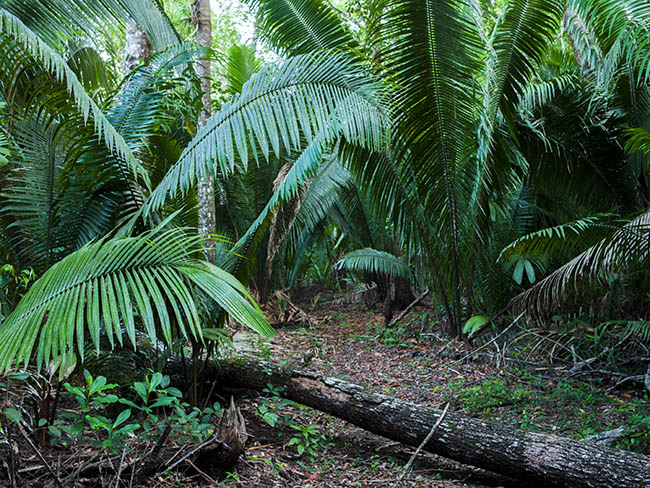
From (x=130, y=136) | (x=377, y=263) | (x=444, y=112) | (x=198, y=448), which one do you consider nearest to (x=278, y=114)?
(x=130, y=136)

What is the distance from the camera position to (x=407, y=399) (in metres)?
3.57

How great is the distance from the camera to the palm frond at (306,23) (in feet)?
14.8

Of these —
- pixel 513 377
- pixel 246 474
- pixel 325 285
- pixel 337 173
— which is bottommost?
pixel 325 285

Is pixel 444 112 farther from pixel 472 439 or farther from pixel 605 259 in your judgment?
pixel 472 439

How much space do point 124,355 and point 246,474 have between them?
881mm

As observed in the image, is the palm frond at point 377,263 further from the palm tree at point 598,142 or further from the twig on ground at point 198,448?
the twig on ground at point 198,448

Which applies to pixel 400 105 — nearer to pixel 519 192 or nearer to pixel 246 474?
pixel 519 192

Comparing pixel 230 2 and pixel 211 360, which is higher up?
pixel 230 2

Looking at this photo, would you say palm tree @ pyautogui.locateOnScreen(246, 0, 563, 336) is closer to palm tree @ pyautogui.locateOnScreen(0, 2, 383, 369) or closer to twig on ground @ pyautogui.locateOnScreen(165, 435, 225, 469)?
palm tree @ pyautogui.locateOnScreen(0, 2, 383, 369)

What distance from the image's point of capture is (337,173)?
238 inches

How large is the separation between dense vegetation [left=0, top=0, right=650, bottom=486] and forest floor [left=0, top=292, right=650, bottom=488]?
26 centimetres

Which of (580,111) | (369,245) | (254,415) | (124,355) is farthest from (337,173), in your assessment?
(124,355)

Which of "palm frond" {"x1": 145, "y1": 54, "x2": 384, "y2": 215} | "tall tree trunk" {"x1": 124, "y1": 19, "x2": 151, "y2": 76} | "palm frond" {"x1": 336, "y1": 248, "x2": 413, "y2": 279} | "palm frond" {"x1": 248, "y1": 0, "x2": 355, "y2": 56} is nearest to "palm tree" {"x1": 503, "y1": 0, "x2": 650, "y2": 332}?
"palm frond" {"x1": 336, "y1": 248, "x2": 413, "y2": 279}

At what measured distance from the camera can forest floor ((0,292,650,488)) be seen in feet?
7.97
